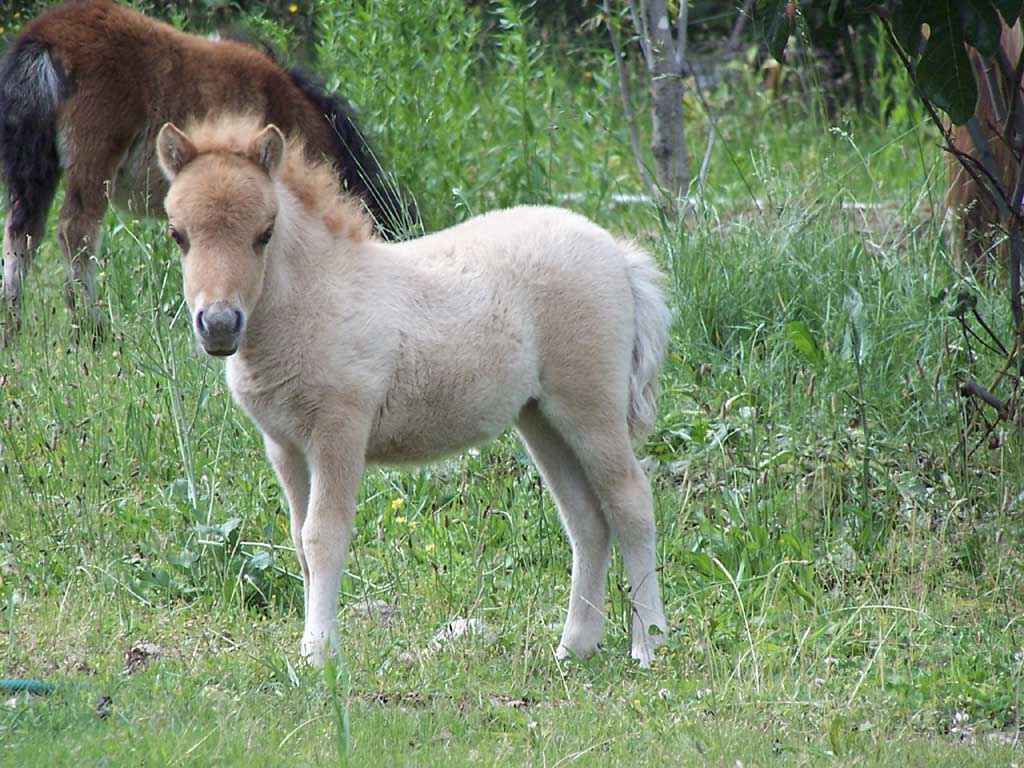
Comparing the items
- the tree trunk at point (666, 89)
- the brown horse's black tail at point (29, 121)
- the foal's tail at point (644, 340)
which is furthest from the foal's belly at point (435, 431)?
the brown horse's black tail at point (29, 121)

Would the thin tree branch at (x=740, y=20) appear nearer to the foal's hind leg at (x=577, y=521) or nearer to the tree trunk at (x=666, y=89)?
the tree trunk at (x=666, y=89)

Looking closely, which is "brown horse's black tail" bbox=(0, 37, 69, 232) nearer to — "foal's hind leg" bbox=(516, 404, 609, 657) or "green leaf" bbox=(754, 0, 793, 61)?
"foal's hind leg" bbox=(516, 404, 609, 657)

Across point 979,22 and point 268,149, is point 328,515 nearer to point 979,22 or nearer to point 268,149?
point 268,149

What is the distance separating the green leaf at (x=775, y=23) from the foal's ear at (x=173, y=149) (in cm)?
183

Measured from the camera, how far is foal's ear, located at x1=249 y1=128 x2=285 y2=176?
169 inches

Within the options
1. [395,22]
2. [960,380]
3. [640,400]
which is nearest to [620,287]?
[640,400]

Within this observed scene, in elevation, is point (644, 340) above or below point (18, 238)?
above

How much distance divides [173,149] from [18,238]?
13.9ft

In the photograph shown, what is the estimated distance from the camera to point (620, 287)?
484cm

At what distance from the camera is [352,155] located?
873cm

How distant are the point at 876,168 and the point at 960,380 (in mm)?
4762

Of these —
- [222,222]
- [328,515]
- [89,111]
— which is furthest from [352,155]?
[328,515]

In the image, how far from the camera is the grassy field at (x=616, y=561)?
12.9 ft

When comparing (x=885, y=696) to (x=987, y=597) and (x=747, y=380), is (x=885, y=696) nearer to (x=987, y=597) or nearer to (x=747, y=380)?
(x=987, y=597)
